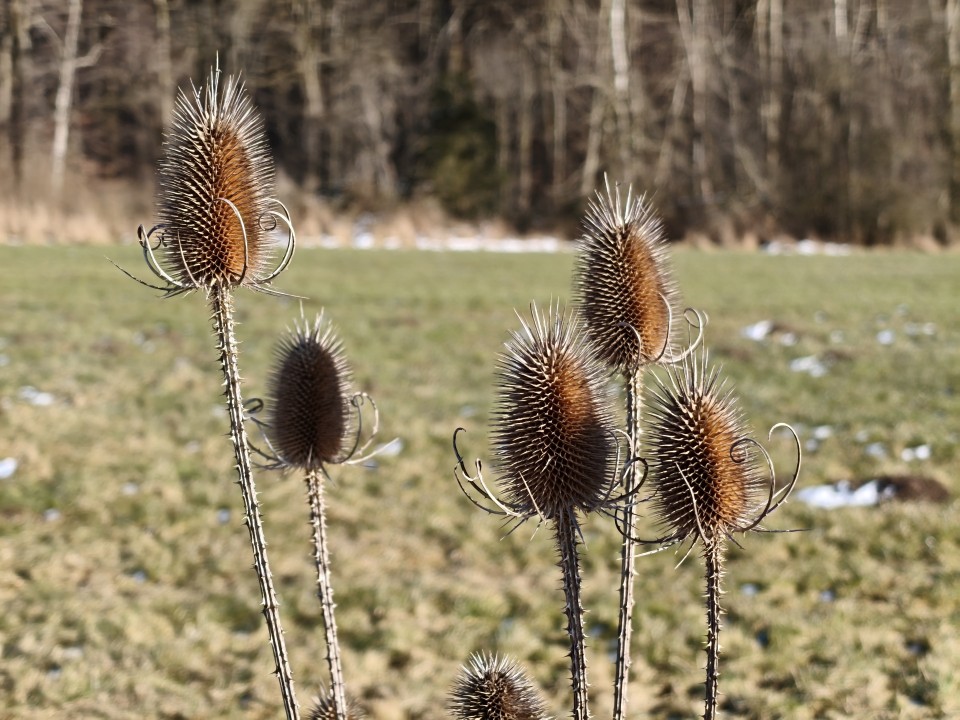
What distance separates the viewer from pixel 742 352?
12719 mm

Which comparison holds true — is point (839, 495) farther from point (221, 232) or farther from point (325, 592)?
point (221, 232)

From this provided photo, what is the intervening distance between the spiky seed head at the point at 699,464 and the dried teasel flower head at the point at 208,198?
3.75ft

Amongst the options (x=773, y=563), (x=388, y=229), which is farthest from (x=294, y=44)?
(x=773, y=563)

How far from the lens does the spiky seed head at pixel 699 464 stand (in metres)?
2.51

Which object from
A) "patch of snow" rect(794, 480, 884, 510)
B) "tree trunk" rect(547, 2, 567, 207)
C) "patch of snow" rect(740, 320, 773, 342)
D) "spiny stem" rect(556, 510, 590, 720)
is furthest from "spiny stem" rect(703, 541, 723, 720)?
"tree trunk" rect(547, 2, 567, 207)

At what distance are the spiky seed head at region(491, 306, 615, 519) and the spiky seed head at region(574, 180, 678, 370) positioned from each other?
0.29 ft

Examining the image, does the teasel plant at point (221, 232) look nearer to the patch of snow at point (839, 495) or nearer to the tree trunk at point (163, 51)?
the patch of snow at point (839, 495)

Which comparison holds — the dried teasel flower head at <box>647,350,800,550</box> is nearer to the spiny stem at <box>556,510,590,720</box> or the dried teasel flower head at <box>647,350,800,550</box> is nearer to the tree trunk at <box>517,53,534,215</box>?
the spiny stem at <box>556,510,590,720</box>

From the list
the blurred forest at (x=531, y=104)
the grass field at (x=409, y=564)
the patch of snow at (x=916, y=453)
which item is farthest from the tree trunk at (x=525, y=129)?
the patch of snow at (x=916, y=453)

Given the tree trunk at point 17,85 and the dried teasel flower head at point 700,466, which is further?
the tree trunk at point 17,85

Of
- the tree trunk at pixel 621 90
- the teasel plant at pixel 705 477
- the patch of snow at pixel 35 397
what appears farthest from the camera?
the tree trunk at pixel 621 90

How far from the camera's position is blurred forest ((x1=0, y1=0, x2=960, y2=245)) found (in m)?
32.9

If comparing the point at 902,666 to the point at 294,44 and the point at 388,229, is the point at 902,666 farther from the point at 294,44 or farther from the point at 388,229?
the point at 294,44

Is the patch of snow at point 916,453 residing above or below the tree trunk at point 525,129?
below
